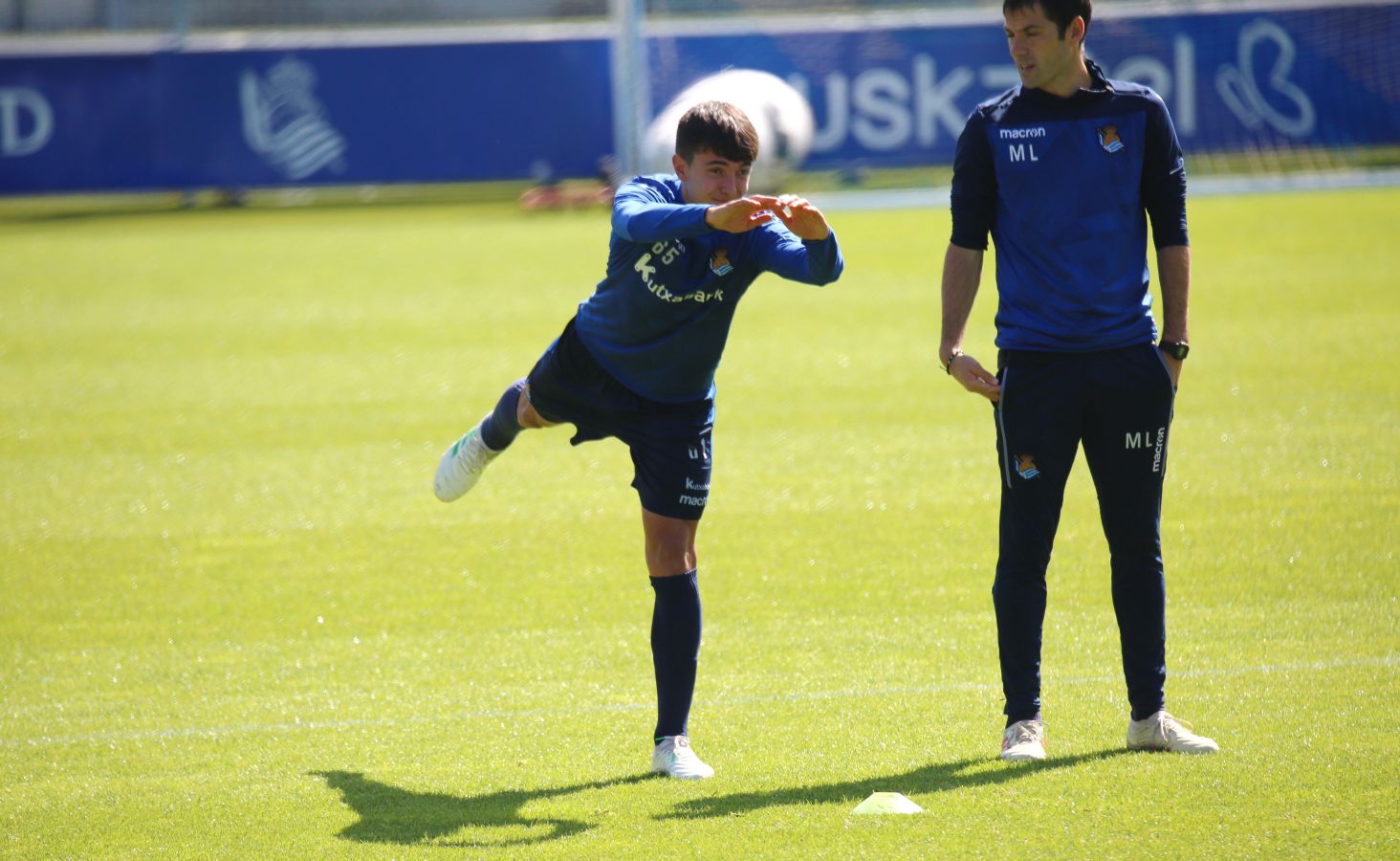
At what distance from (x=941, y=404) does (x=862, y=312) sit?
375 centimetres

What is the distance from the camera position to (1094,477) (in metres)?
4.69

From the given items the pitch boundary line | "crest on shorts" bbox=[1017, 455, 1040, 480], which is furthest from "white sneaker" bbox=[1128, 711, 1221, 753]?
"crest on shorts" bbox=[1017, 455, 1040, 480]

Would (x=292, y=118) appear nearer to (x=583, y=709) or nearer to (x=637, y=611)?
(x=637, y=611)

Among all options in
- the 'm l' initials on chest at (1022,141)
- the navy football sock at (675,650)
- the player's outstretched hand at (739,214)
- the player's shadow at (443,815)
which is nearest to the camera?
the player's outstretched hand at (739,214)

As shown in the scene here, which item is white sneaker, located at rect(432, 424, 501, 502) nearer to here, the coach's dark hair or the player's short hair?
the player's short hair

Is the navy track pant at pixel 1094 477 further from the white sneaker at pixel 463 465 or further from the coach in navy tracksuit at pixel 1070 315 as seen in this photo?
the white sneaker at pixel 463 465

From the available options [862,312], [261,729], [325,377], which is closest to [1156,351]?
[261,729]

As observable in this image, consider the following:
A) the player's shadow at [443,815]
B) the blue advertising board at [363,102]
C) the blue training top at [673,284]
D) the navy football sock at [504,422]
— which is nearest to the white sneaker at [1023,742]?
the player's shadow at [443,815]

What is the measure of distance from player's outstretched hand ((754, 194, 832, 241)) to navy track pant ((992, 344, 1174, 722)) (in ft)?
2.64

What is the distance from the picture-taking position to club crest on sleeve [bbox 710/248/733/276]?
4.67 meters

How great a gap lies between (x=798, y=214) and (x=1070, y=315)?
92 cm

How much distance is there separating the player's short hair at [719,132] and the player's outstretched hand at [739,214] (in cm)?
38

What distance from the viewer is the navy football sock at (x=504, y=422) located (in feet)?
19.3

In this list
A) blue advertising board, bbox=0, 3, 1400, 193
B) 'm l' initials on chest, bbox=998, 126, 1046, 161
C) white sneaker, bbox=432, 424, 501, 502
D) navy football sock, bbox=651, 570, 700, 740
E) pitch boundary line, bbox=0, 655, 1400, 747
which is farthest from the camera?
blue advertising board, bbox=0, 3, 1400, 193
